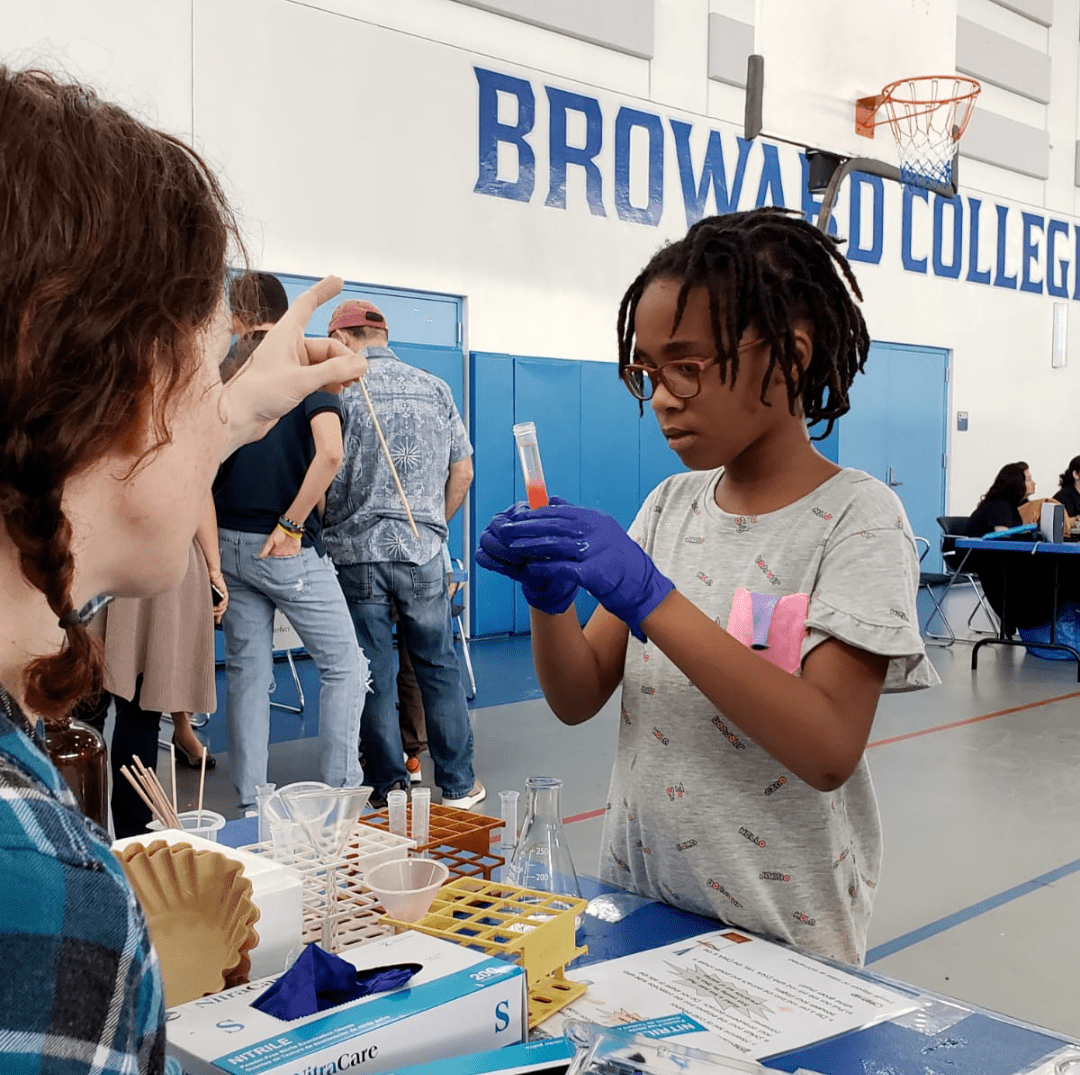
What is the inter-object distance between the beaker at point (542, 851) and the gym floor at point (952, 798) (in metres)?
0.70

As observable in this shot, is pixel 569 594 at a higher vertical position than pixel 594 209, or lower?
lower

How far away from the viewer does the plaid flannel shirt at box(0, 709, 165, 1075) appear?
15.4 inches

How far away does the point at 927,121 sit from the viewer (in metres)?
3.58

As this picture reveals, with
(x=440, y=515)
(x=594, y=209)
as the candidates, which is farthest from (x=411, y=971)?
(x=594, y=209)

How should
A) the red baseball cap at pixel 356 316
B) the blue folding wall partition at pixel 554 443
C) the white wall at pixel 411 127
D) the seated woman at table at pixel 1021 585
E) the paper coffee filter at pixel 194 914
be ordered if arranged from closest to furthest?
the paper coffee filter at pixel 194 914
the red baseball cap at pixel 356 316
the white wall at pixel 411 127
the seated woman at table at pixel 1021 585
the blue folding wall partition at pixel 554 443

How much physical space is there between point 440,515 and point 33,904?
311 cm

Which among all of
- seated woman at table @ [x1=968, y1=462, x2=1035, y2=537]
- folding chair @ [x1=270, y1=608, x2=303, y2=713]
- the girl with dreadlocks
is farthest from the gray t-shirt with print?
seated woman at table @ [x1=968, y1=462, x2=1035, y2=537]

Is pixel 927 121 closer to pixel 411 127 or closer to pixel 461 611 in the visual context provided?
pixel 461 611

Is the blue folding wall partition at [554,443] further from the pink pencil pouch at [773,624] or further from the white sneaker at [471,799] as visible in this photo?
the pink pencil pouch at [773,624]

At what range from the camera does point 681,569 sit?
4.58ft

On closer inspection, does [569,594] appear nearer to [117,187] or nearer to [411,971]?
[411,971]

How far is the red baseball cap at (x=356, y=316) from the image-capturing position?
10.8ft

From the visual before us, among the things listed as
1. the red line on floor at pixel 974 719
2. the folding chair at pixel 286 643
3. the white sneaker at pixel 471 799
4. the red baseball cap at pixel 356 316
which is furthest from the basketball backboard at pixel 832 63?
the folding chair at pixel 286 643

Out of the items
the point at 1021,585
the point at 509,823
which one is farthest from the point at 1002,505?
the point at 509,823
